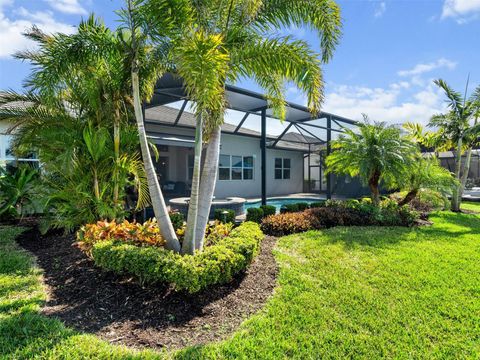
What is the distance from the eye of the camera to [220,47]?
477 centimetres

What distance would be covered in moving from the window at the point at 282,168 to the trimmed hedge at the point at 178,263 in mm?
16655

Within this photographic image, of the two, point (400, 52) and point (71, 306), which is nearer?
point (71, 306)

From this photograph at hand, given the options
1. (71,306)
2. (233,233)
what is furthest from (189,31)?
(71,306)

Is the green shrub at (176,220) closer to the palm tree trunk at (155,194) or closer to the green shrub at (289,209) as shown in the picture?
the palm tree trunk at (155,194)

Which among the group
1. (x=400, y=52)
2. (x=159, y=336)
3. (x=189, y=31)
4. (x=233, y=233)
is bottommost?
(x=159, y=336)

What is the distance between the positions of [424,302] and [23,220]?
1077 cm

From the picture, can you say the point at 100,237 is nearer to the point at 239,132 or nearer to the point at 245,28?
the point at 245,28

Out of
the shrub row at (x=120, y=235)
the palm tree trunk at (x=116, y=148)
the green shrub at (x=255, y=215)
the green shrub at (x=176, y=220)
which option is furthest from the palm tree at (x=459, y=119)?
the palm tree trunk at (x=116, y=148)

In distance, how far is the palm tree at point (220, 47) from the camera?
14.1 ft

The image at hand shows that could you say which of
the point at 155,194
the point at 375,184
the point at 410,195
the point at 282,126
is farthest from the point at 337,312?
the point at 282,126

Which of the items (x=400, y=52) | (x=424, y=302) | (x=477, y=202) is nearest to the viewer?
(x=424, y=302)

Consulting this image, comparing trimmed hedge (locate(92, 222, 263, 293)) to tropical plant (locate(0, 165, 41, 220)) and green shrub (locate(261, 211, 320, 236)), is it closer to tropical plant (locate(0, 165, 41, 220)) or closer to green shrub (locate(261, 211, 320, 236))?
green shrub (locate(261, 211, 320, 236))

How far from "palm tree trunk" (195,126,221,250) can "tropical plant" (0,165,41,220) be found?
5461 millimetres

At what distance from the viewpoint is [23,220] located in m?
9.07
